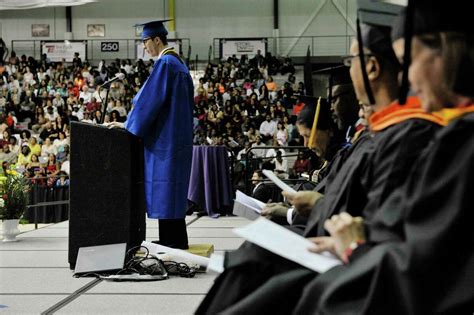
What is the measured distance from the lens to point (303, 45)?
2355 cm

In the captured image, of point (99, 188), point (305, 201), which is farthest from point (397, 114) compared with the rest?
point (99, 188)

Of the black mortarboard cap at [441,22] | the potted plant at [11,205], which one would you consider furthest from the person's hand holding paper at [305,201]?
the potted plant at [11,205]

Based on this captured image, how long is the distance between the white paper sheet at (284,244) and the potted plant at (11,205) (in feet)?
17.4

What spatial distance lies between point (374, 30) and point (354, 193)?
43 cm

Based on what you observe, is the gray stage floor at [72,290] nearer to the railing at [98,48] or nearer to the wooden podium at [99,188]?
the wooden podium at [99,188]

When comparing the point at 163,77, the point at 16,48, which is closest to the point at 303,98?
the point at 163,77

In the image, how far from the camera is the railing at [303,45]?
2330 cm

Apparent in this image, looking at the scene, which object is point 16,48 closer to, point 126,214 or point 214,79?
point 214,79

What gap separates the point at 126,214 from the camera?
4.80m

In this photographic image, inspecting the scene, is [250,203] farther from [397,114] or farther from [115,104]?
[115,104]

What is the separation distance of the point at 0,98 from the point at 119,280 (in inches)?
648

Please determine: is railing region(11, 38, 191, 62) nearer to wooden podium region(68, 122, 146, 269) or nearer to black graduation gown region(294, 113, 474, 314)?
wooden podium region(68, 122, 146, 269)

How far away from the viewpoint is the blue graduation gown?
15.7 ft

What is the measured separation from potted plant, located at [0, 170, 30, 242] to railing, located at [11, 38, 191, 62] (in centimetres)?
1719
